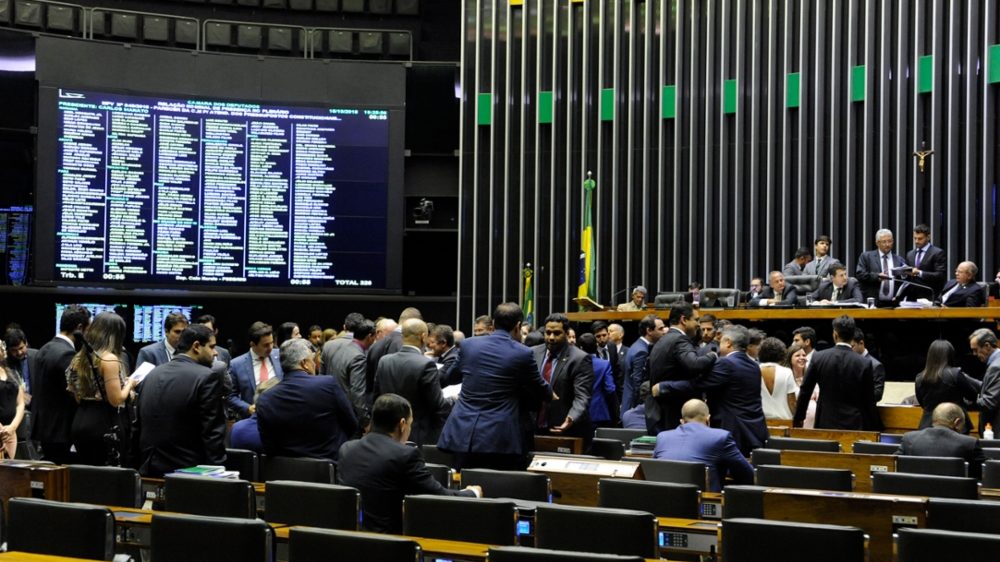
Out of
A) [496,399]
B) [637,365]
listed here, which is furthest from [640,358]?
[496,399]

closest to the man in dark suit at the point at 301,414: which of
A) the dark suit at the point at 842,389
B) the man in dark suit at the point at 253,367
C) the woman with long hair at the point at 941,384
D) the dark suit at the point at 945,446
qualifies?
the man in dark suit at the point at 253,367

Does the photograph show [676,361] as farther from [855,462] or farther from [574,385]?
[855,462]

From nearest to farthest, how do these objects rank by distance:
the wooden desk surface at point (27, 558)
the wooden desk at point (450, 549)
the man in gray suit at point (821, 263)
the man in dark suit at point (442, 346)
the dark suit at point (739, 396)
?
the wooden desk surface at point (27, 558), the wooden desk at point (450, 549), the dark suit at point (739, 396), the man in dark suit at point (442, 346), the man in gray suit at point (821, 263)

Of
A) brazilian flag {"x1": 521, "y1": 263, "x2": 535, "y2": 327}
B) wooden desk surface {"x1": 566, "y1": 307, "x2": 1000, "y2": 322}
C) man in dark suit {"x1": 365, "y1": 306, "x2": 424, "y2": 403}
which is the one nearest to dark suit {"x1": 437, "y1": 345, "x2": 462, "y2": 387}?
man in dark suit {"x1": 365, "y1": 306, "x2": 424, "y2": 403}

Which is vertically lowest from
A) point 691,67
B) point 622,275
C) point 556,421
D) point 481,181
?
point 556,421

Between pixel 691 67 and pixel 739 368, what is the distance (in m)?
11.2

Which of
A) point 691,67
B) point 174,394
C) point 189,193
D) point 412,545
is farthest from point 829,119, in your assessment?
point 412,545

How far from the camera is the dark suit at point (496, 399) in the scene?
6.33 meters

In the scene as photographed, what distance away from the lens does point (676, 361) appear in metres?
7.09

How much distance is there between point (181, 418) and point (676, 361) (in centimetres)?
292

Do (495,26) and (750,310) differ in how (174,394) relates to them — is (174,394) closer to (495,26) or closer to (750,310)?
(750,310)

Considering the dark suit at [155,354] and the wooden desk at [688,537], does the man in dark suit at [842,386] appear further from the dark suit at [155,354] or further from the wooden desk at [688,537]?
the dark suit at [155,354]

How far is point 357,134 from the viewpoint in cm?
1644

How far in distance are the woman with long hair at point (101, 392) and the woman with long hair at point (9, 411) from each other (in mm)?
866
